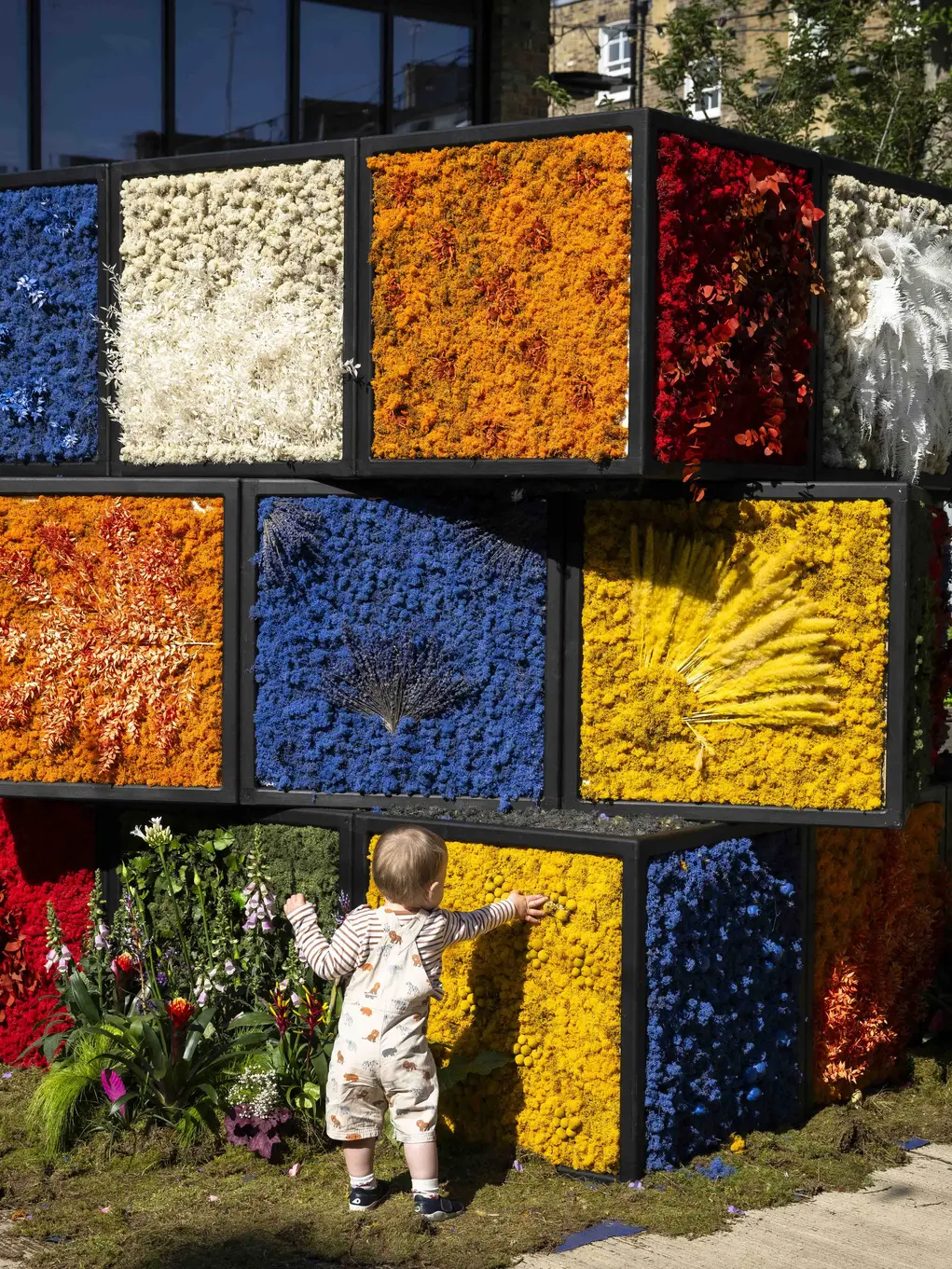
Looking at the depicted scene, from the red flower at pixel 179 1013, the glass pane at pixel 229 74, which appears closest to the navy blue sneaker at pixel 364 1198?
the red flower at pixel 179 1013

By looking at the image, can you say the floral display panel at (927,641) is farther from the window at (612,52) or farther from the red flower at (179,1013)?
the window at (612,52)

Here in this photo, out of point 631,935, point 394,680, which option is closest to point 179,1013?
point 394,680

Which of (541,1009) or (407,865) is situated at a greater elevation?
(407,865)

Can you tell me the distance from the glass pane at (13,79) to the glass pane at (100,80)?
0.13m

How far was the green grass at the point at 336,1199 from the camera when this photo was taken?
4.27 metres

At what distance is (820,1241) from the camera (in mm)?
4355

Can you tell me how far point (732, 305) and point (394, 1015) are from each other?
2473 millimetres

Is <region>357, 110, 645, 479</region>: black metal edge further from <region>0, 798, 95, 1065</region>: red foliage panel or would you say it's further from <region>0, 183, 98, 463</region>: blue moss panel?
<region>0, 798, 95, 1065</region>: red foliage panel

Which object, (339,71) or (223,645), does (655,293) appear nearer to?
(223,645)

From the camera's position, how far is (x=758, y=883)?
17.1 feet

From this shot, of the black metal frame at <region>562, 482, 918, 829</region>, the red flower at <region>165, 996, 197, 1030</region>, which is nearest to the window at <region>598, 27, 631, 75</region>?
the black metal frame at <region>562, 482, 918, 829</region>

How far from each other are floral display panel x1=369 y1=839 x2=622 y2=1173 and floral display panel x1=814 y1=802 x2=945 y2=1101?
104 centimetres

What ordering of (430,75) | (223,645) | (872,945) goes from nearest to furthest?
(223,645)
(872,945)
(430,75)

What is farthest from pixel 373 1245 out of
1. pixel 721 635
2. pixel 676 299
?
pixel 676 299
